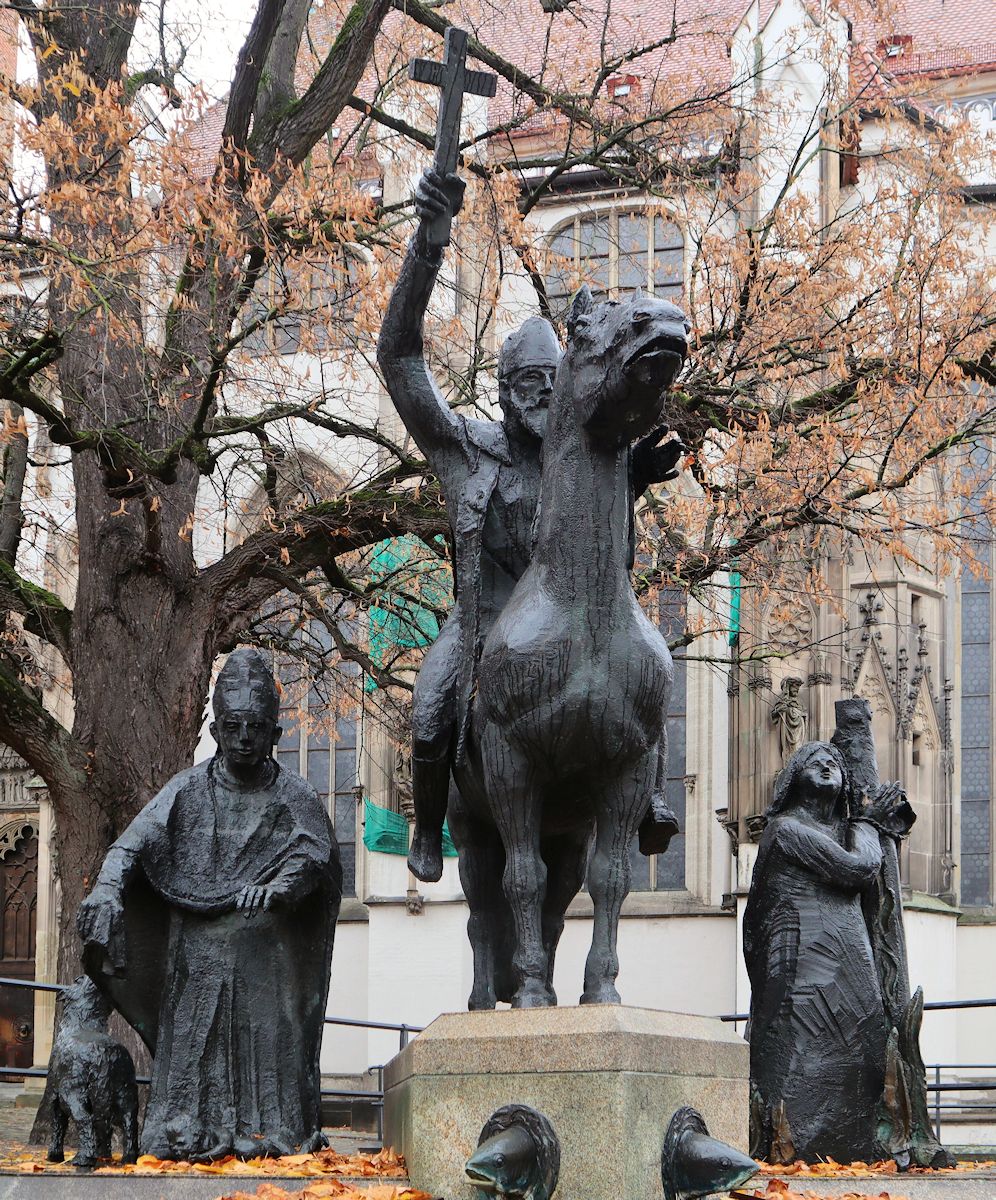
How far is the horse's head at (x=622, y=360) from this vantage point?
573 cm

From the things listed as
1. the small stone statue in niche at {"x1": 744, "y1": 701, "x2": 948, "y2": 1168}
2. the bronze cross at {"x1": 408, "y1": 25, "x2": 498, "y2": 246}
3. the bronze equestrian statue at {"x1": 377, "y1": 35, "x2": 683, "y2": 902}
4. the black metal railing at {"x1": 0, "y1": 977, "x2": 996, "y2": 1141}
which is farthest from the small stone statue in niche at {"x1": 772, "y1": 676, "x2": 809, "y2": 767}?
the bronze cross at {"x1": 408, "y1": 25, "x2": 498, "y2": 246}

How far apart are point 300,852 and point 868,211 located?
32.7 feet

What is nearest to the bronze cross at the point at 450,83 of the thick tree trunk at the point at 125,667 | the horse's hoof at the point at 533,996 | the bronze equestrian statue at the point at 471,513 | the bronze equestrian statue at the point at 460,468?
the bronze equestrian statue at the point at 460,468

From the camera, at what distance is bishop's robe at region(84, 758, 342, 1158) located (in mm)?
6789

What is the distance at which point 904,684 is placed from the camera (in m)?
23.2

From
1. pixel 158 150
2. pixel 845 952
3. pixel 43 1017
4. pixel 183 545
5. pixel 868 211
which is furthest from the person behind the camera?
pixel 43 1017

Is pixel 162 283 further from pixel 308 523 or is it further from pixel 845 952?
pixel 845 952

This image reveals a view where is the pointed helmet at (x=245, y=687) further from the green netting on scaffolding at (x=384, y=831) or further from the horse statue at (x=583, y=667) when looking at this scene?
the green netting on scaffolding at (x=384, y=831)

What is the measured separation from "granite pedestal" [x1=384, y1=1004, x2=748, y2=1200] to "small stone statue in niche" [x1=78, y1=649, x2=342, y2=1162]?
1105 millimetres

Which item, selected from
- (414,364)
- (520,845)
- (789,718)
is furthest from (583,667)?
(789,718)

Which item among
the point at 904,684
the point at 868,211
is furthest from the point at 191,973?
the point at 904,684

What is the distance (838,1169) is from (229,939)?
2.45 m

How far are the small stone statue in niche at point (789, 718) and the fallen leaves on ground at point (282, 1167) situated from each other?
16226 millimetres

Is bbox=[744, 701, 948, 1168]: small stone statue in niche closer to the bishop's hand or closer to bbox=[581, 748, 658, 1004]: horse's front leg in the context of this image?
bbox=[581, 748, 658, 1004]: horse's front leg
